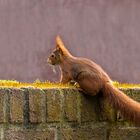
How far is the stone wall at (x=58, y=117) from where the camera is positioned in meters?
3.21

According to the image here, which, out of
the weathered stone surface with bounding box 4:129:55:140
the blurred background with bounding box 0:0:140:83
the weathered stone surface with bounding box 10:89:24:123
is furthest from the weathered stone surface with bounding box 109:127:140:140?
the blurred background with bounding box 0:0:140:83

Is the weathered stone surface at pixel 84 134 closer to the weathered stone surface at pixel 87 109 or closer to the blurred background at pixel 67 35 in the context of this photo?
the weathered stone surface at pixel 87 109

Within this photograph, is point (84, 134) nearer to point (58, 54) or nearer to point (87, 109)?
point (87, 109)

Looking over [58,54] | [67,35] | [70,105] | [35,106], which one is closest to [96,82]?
[70,105]

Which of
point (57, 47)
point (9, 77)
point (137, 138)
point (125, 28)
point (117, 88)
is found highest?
point (125, 28)

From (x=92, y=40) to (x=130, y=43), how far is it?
54 centimetres

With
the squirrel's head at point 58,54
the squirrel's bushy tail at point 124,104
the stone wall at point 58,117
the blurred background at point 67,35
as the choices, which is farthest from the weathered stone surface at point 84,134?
the blurred background at point 67,35

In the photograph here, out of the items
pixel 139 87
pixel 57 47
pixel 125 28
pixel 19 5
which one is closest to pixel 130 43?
pixel 125 28

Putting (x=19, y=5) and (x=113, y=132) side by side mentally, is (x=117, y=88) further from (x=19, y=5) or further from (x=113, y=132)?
(x=19, y=5)

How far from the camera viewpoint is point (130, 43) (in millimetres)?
9797

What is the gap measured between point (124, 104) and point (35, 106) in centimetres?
49

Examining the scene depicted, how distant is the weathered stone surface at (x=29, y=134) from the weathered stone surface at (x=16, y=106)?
50 millimetres

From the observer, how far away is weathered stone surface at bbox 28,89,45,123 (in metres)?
3.27

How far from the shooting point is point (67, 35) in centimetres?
945
